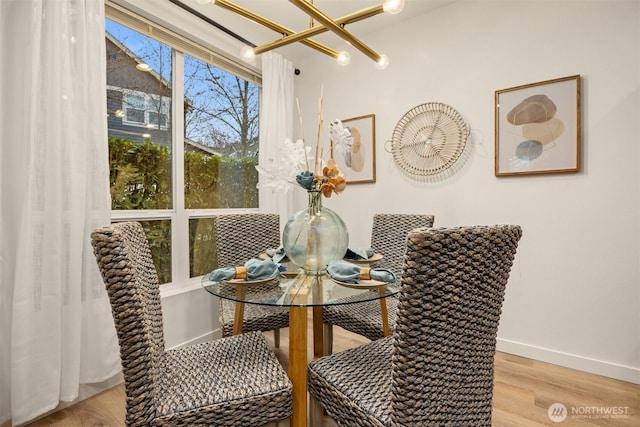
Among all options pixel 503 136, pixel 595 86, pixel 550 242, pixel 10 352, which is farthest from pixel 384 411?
pixel 595 86

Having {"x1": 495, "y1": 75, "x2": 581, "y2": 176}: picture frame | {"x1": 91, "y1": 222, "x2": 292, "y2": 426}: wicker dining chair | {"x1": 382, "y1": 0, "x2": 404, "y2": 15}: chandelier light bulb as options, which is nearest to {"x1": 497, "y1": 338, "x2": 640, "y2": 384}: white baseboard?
{"x1": 495, "y1": 75, "x2": 581, "y2": 176}: picture frame

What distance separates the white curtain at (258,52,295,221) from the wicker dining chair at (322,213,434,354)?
1.14 m

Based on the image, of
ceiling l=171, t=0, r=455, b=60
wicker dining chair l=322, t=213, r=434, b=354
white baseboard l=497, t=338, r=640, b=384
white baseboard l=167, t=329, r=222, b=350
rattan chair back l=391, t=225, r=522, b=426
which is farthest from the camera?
ceiling l=171, t=0, r=455, b=60

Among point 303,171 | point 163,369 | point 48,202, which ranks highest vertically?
point 303,171

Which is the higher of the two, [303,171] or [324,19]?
[324,19]

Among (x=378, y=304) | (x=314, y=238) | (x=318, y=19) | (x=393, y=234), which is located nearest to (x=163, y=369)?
(x=314, y=238)

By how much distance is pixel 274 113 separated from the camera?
10.2 feet

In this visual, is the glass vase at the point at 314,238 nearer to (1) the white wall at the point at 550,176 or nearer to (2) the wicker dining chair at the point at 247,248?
(2) the wicker dining chair at the point at 247,248

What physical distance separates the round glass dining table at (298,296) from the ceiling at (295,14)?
2002 mm

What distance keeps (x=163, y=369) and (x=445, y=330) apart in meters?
1.00

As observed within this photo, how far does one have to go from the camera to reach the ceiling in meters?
2.57

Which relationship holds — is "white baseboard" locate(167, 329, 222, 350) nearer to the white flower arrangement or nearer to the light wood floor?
the light wood floor

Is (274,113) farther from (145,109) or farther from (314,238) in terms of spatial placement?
(314,238)

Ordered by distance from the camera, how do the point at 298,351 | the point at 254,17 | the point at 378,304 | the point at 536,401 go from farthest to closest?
1. the point at 378,304
2. the point at 536,401
3. the point at 254,17
4. the point at 298,351
